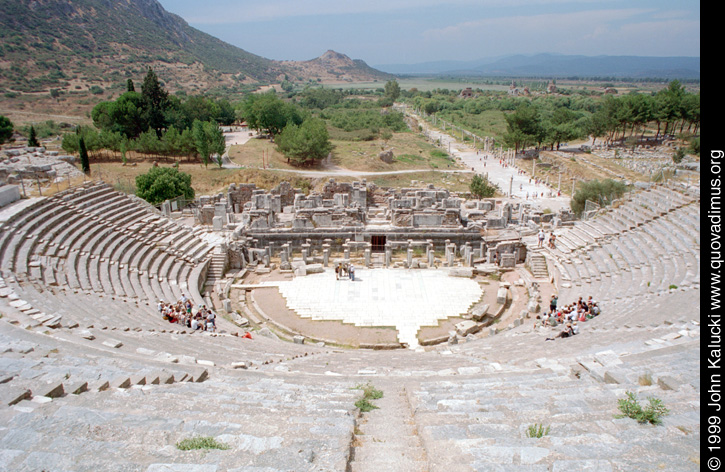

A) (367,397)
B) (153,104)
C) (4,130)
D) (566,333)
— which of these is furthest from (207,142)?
(367,397)

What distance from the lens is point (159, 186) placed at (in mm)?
34156

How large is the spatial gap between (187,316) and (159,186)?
64.9 feet

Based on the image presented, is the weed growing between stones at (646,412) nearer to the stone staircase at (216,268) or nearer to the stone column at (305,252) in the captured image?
the stone column at (305,252)

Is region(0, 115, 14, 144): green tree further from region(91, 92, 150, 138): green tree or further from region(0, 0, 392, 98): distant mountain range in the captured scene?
region(0, 0, 392, 98): distant mountain range

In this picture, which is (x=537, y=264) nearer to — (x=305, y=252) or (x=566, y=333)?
(x=566, y=333)

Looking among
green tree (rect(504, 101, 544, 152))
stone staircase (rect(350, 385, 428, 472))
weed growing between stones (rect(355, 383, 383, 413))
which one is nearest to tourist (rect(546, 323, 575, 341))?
weed growing between stones (rect(355, 383, 383, 413))

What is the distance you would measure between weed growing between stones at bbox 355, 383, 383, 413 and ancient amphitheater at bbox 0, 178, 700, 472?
0.62 feet

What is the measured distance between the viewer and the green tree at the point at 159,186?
3409 cm

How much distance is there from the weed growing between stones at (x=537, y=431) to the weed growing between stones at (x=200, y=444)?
12.6 feet

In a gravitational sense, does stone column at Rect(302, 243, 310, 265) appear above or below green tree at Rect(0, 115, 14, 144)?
below

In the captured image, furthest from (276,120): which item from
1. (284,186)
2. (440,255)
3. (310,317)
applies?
(310,317)

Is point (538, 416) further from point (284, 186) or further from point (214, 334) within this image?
point (284, 186)

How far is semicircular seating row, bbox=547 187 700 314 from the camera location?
18.0m

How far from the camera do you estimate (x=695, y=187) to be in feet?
77.3
